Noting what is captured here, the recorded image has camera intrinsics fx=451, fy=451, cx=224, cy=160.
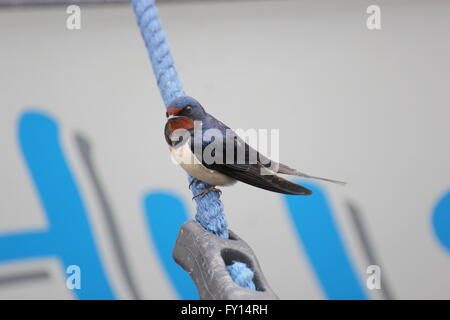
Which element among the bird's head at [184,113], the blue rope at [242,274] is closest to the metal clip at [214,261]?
the blue rope at [242,274]

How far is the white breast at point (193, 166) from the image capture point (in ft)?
1.75

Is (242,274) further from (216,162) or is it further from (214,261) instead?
(216,162)

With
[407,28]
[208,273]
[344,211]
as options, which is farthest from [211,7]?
[208,273]

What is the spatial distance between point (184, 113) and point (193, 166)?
0.07 m

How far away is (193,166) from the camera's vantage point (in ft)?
1.76

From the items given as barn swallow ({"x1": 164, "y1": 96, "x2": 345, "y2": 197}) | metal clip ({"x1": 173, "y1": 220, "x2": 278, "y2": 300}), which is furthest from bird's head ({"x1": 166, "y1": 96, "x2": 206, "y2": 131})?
metal clip ({"x1": 173, "y1": 220, "x2": 278, "y2": 300})

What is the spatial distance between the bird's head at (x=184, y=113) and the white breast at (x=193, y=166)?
0.02 meters

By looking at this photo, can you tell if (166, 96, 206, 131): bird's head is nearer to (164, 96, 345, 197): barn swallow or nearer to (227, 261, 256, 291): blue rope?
(164, 96, 345, 197): barn swallow

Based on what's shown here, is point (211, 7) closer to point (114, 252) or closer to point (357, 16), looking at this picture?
point (357, 16)

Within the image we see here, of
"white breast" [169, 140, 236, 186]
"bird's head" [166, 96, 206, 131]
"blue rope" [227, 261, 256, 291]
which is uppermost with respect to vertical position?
"bird's head" [166, 96, 206, 131]

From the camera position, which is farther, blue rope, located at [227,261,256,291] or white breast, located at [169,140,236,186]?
white breast, located at [169,140,236,186]

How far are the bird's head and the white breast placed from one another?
0.02 meters

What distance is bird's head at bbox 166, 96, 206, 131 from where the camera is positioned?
0.49 metres

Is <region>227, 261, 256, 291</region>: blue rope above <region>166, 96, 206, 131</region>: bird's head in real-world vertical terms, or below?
below
